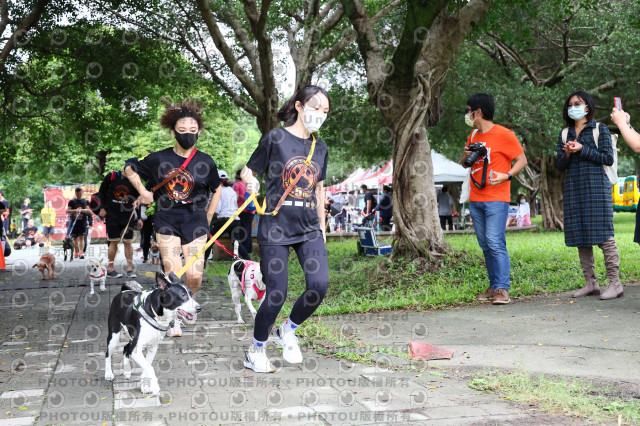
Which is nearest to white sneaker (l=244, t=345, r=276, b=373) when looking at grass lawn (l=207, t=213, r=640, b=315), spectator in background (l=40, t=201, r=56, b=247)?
grass lawn (l=207, t=213, r=640, b=315)

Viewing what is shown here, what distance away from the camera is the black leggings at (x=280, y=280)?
180 inches

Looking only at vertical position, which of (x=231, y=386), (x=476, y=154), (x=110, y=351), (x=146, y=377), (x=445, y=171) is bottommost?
(x=231, y=386)

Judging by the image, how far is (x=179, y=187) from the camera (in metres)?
5.49

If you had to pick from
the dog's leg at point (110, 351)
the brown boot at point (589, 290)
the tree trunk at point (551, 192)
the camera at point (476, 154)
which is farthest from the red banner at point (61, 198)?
the dog's leg at point (110, 351)

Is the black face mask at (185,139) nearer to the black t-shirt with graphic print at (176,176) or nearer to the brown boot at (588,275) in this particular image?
the black t-shirt with graphic print at (176,176)

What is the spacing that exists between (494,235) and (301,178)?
3.03 m

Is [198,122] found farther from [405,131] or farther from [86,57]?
[86,57]

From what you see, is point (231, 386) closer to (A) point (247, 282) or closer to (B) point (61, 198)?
(A) point (247, 282)

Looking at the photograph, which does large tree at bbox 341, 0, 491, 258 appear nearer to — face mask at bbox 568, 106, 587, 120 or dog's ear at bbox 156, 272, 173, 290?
face mask at bbox 568, 106, 587, 120

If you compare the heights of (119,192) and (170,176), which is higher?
(119,192)

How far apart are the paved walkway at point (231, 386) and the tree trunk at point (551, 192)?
16989 millimetres

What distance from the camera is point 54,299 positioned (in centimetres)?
911

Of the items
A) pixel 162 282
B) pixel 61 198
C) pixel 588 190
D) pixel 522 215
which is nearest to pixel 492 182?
pixel 588 190

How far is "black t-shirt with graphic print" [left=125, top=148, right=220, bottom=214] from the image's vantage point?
5.47 meters
